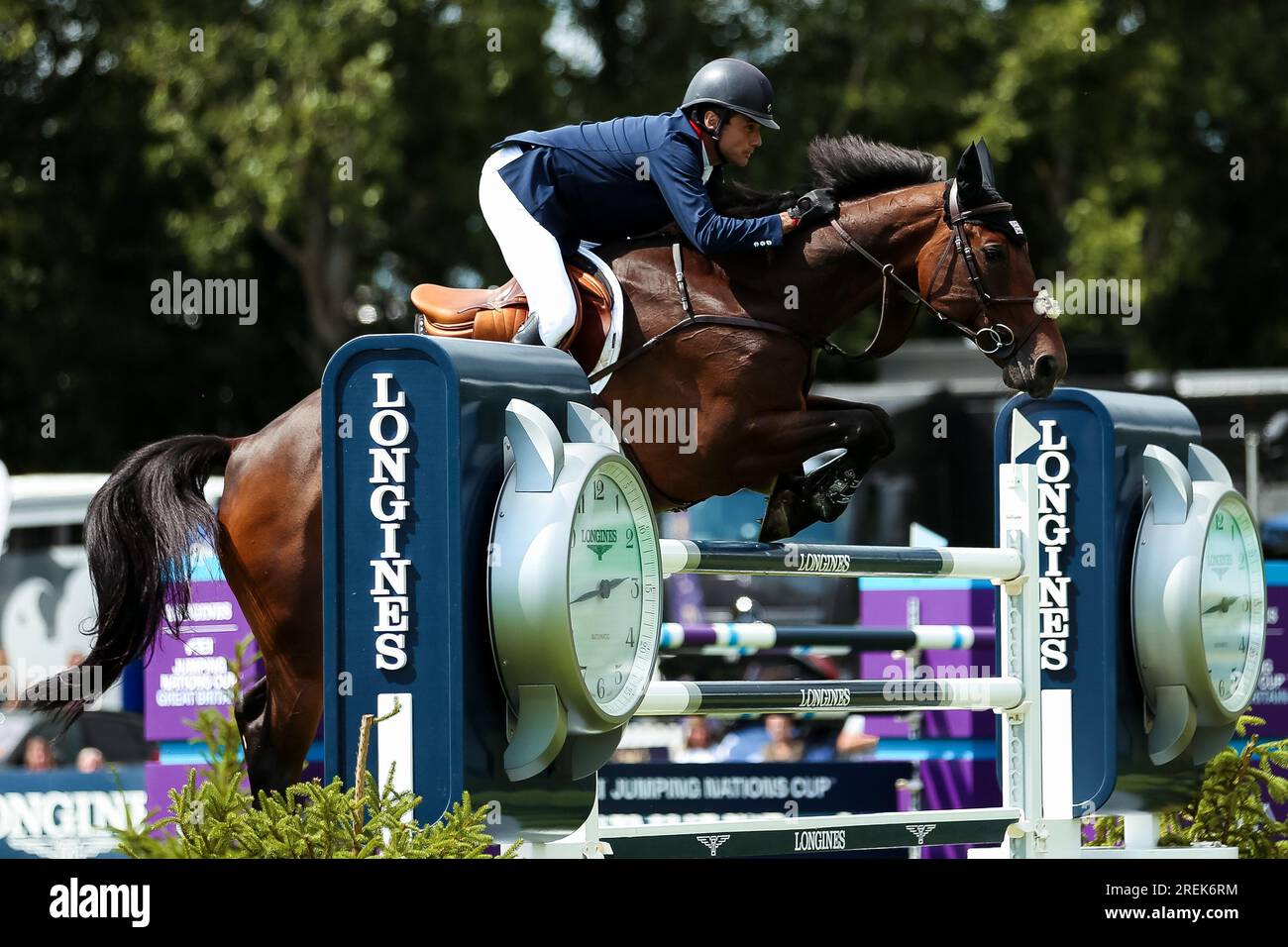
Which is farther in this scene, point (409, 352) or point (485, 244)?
point (485, 244)

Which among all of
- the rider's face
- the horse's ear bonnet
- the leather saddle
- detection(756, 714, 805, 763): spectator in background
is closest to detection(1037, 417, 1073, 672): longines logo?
the horse's ear bonnet

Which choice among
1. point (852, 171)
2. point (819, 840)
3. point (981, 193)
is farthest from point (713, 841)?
point (852, 171)

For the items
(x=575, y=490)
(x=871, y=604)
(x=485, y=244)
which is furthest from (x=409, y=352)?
(x=485, y=244)

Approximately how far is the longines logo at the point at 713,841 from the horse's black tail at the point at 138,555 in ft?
5.42

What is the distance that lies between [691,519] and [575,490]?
35.1 ft

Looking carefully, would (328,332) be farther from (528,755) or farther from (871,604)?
(528,755)

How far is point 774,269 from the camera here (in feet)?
17.8

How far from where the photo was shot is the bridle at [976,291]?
5.29m

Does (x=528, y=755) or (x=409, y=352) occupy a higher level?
(x=409, y=352)

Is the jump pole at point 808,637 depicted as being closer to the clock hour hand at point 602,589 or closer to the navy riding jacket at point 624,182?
the navy riding jacket at point 624,182

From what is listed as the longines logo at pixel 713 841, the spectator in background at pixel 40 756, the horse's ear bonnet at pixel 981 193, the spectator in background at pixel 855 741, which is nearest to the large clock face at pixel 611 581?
the longines logo at pixel 713 841

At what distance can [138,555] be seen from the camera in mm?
5008

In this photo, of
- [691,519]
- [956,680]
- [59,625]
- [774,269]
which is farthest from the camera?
[691,519]
